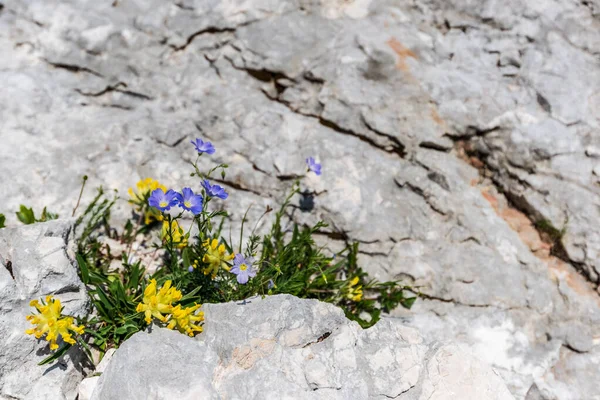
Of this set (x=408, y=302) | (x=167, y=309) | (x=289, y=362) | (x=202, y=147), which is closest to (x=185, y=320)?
(x=167, y=309)

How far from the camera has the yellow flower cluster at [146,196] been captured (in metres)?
4.47

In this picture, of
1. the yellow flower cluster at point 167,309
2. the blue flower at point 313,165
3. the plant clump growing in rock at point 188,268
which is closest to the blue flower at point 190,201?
the plant clump growing in rock at point 188,268

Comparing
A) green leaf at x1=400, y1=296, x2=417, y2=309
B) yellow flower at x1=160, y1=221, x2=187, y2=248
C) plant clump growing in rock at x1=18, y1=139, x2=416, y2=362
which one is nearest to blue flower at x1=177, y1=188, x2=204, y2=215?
plant clump growing in rock at x1=18, y1=139, x2=416, y2=362

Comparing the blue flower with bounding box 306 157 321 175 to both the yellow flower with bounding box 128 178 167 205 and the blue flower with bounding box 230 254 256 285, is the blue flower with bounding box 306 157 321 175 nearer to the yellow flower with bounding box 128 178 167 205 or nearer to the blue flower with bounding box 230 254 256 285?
the blue flower with bounding box 230 254 256 285

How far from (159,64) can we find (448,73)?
3035 mm

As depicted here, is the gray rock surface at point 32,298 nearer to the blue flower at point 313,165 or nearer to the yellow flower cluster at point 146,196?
the yellow flower cluster at point 146,196

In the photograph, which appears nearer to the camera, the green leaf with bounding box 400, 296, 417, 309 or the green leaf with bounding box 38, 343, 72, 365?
the green leaf with bounding box 38, 343, 72, 365

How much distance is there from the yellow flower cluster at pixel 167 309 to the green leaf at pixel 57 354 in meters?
0.53

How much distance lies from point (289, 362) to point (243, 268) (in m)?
Answer: 0.75

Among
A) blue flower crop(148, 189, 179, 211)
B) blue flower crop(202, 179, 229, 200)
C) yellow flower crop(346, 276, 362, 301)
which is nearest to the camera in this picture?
blue flower crop(148, 189, 179, 211)

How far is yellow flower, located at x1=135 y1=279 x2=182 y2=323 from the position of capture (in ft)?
11.3

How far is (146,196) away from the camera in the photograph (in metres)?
4.50

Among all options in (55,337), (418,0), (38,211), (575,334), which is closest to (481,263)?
(575,334)

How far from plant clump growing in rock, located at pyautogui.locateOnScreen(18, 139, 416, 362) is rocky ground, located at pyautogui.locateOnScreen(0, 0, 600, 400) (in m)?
0.27
